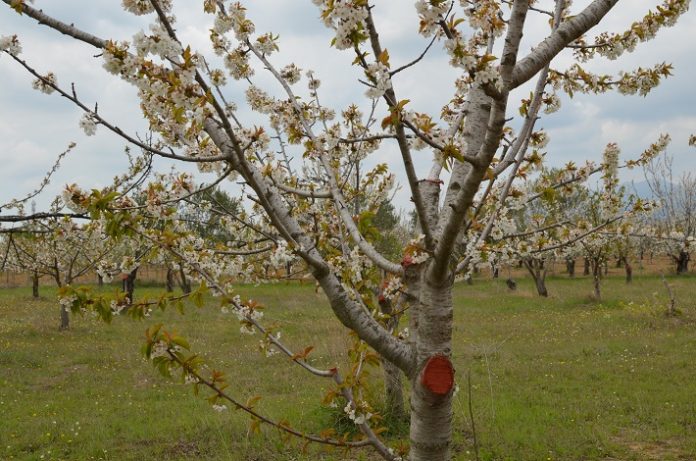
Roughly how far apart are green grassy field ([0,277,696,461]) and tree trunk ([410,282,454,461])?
2.58 feet

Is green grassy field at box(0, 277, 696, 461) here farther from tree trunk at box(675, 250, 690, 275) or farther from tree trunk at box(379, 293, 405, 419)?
tree trunk at box(675, 250, 690, 275)

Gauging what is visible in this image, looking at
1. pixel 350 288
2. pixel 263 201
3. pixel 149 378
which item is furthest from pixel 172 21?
pixel 149 378

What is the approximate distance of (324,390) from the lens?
9547mm

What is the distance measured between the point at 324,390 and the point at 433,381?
25.3 feet

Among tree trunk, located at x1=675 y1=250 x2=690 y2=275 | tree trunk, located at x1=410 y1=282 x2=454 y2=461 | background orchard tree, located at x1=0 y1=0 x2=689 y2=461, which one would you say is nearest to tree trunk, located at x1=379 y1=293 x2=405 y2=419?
background orchard tree, located at x1=0 y1=0 x2=689 y2=461

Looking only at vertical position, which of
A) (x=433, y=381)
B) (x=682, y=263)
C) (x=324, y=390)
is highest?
(x=682, y=263)

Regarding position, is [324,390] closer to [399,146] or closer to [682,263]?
[399,146]

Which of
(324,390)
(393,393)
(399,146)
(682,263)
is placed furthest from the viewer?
(682,263)

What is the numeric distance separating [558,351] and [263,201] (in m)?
11.9

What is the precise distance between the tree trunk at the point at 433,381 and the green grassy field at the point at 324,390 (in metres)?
0.79

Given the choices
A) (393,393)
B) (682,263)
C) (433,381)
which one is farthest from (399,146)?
(682,263)

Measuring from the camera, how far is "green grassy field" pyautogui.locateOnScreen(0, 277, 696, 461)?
22.6ft

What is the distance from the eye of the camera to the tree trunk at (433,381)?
2.17 metres

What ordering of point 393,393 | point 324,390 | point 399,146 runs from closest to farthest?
point 399,146 → point 393,393 → point 324,390
